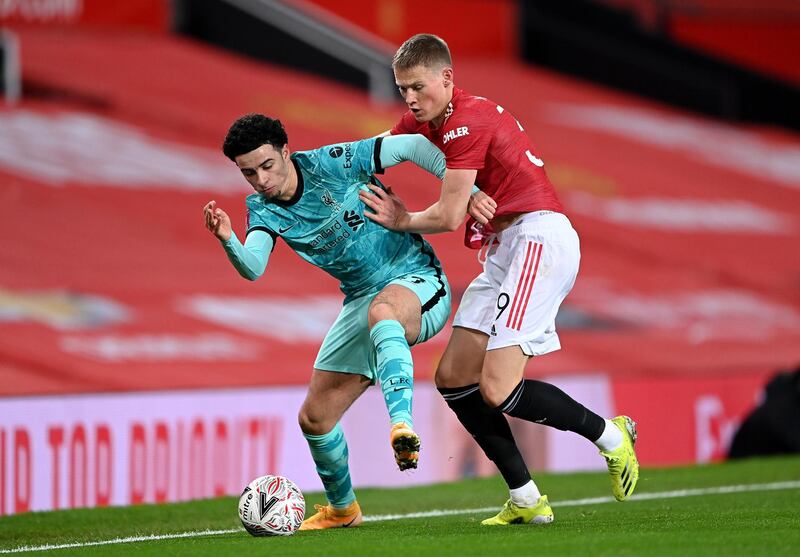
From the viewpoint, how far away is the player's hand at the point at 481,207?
6441 mm

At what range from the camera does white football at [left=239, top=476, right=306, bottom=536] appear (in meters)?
6.55

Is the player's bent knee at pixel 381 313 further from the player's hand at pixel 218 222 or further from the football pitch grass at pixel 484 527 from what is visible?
the football pitch grass at pixel 484 527

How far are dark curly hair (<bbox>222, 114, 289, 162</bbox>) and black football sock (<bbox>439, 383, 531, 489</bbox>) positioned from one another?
4.57 feet

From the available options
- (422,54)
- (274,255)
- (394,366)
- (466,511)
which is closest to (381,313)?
(394,366)

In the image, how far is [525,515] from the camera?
6.71 metres

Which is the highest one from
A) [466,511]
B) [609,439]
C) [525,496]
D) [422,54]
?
[422,54]

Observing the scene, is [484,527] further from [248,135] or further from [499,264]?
[248,135]

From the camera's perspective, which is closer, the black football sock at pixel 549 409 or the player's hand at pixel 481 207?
the player's hand at pixel 481 207

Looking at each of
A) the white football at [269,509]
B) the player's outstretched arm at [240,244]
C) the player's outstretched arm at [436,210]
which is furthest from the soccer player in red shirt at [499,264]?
the white football at [269,509]

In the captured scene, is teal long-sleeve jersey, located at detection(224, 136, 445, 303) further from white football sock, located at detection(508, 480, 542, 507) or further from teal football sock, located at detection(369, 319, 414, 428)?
white football sock, located at detection(508, 480, 542, 507)

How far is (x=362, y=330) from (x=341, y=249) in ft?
1.26

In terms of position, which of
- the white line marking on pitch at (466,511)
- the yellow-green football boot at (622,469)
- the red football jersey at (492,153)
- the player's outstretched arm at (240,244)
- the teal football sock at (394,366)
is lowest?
the white line marking on pitch at (466,511)

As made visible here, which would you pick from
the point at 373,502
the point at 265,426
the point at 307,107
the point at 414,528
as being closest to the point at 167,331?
the point at 265,426

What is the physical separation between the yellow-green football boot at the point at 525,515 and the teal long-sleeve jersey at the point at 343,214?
3.88ft
